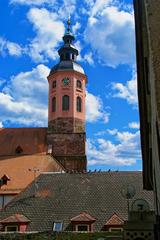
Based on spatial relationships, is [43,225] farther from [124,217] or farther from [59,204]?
[124,217]

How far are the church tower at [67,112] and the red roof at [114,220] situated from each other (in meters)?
21.0

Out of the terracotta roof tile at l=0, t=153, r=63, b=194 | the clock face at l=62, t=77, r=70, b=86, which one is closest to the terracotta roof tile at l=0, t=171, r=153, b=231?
the terracotta roof tile at l=0, t=153, r=63, b=194

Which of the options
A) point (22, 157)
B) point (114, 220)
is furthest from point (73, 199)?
point (22, 157)

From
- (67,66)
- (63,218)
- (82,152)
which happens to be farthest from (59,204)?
(67,66)

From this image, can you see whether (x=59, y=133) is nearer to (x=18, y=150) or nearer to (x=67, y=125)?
(x=67, y=125)

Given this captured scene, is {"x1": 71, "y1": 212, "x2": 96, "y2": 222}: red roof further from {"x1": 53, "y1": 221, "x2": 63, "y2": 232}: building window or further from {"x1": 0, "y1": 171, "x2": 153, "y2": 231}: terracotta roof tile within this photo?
{"x1": 53, "y1": 221, "x2": 63, "y2": 232}: building window

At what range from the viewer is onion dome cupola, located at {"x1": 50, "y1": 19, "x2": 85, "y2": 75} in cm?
4653

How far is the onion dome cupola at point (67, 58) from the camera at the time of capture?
46.5 m

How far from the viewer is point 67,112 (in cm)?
4491

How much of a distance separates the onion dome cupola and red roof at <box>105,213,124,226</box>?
27.5m

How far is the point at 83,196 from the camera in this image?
79.3 ft

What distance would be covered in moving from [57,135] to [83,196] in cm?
2081

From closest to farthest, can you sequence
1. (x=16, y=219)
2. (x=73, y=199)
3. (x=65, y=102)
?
1. (x=16, y=219)
2. (x=73, y=199)
3. (x=65, y=102)

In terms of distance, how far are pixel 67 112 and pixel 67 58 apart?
722cm
